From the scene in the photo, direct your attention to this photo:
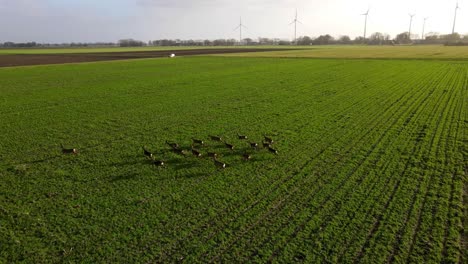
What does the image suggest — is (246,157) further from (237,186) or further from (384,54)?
(384,54)

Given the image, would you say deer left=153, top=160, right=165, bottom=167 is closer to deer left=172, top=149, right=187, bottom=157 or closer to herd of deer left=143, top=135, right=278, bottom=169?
herd of deer left=143, top=135, right=278, bottom=169

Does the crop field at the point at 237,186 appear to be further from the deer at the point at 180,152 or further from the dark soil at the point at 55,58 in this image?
the dark soil at the point at 55,58

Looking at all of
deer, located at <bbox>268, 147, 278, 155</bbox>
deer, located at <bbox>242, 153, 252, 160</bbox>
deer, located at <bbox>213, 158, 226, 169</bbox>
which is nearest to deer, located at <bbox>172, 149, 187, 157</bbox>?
deer, located at <bbox>213, 158, 226, 169</bbox>

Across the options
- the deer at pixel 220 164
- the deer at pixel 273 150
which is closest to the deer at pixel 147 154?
the deer at pixel 220 164

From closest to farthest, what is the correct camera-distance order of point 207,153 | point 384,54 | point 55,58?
point 207,153, point 55,58, point 384,54

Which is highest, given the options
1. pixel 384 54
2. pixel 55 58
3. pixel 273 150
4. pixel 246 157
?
pixel 55 58

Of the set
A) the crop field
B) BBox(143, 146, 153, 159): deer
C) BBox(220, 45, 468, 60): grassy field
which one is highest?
BBox(220, 45, 468, 60): grassy field

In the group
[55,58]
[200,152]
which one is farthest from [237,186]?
[55,58]

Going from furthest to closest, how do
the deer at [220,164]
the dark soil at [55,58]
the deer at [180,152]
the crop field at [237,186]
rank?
the dark soil at [55,58], the deer at [180,152], the deer at [220,164], the crop field at [237,186]
